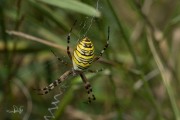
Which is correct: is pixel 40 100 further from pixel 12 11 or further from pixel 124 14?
pixel 124 14

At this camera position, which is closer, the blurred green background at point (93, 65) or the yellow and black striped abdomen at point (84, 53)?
the yellow and black striped abdomen at point (84, 53)

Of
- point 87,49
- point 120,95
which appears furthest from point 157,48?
point 87,49

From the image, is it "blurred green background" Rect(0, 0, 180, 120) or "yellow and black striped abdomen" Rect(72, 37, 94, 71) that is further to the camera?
"blurred green background" Rect(0, 0, 180, 120)

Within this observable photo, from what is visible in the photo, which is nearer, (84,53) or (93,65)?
(84,53)

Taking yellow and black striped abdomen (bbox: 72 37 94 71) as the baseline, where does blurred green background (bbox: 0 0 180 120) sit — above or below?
above

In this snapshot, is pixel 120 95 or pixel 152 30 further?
pixel 120 95
